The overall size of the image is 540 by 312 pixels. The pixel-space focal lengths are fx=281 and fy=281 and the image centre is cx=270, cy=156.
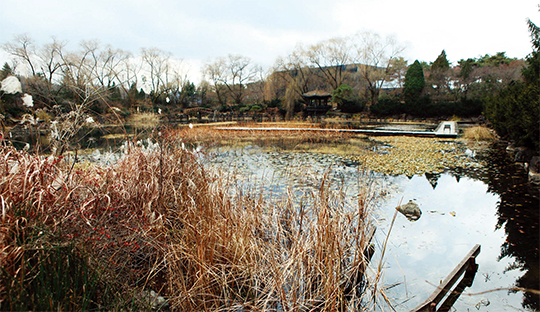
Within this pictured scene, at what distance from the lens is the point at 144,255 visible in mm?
2646

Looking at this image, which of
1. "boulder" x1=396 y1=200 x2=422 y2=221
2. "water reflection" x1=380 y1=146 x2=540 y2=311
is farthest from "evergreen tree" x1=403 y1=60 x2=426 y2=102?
"boulder" x1=396 y1=200 x2=422 y2=221

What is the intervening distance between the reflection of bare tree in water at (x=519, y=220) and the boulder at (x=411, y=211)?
0.99 metres

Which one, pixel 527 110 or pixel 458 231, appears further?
pixel 527 110

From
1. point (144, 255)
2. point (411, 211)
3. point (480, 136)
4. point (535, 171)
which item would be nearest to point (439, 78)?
point (480, 136)

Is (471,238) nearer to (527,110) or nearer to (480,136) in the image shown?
(527,110)

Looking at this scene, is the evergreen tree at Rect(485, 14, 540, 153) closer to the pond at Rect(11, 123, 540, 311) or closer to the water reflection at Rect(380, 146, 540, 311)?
the pond at Rect(11, 123, 540, 311)

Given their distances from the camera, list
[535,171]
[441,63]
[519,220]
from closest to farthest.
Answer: [519,220] < [535,171] < [441,63]

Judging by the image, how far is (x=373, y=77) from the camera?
103 ft

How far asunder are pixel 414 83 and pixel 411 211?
2886 centimetres

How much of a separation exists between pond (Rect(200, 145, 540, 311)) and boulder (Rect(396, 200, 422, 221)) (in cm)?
8

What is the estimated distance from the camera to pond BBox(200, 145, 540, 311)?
2568 millimetres

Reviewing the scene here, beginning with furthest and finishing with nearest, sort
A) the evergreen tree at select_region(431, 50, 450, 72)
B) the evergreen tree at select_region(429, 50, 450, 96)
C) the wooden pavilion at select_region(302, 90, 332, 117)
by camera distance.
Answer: the evergreen tree at select_region(431, 50, 450, 72) → the evergreen tree at select_region(429, 50, 450, 96) → the wooden pavilion at select_region(302, 90, 332, 117)

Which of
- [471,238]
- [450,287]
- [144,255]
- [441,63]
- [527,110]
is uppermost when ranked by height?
[441,63]

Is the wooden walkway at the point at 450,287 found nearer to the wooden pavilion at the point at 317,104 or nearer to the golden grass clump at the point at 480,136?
the golden grass clump at the point at 480,136
